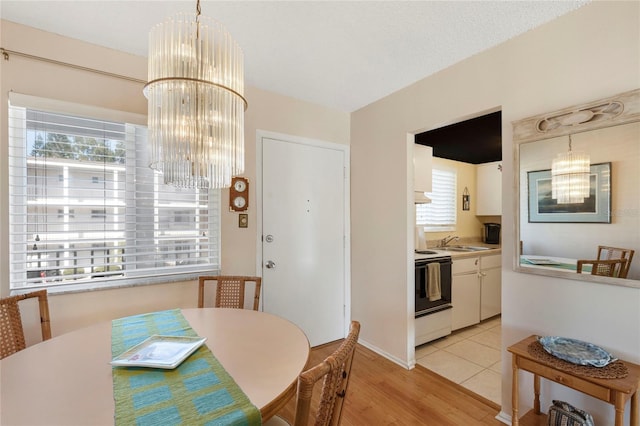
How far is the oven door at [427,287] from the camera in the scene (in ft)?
9.32

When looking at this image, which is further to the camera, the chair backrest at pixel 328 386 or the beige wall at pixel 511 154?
the beige wall at pixel 511 154

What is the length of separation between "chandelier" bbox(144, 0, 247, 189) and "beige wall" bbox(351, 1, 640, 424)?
176 cm

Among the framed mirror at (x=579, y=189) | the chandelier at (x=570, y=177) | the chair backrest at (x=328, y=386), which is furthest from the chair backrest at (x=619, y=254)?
the chair backrest at (x=328, y=386)

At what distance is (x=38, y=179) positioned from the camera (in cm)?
183

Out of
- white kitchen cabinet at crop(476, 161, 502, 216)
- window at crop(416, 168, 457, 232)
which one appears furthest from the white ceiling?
white kitchen cabinet at crop(476, 161, 502, 216)

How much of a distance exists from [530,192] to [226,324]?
2009 millimetres

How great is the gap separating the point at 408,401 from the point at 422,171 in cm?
235

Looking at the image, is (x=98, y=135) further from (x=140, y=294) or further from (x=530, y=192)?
(x=530, y=192)

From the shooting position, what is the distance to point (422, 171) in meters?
3.38

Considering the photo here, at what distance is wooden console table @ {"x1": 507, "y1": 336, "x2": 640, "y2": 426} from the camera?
1.21 metres

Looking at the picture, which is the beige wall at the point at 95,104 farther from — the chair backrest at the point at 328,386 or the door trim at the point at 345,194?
the chair backrest at the point at 328,386

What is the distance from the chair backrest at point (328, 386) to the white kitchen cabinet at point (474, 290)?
2687 mm

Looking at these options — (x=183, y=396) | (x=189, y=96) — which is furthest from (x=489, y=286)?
(x=189, y=96)

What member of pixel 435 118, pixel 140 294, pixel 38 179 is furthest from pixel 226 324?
pixel 435 118
